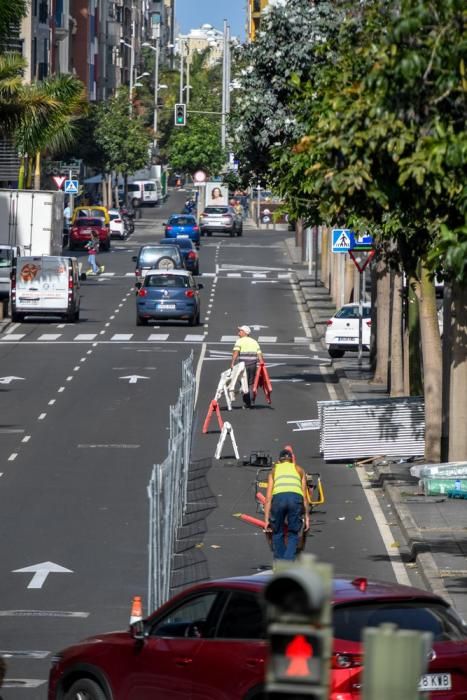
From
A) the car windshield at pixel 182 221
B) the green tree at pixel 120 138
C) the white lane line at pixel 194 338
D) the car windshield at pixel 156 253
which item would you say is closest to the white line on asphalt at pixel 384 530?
the white lane line at pixel 194 338

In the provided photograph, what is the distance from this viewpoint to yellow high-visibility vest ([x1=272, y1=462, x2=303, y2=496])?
16.8 meters

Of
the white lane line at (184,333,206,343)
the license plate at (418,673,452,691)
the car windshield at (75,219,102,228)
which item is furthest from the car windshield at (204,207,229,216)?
the license plate at (418,673,452,691)

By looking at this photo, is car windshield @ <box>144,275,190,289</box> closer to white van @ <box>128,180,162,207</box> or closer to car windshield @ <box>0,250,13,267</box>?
car windshield @ <box>0,250,13,267</box>

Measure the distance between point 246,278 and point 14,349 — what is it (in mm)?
26663

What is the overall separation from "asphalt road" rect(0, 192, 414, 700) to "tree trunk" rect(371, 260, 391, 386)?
1.13 metres

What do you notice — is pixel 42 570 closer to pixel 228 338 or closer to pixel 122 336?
pixel 122 336

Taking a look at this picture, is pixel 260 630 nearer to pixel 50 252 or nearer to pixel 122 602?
pixel 122 602

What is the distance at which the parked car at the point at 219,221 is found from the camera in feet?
318

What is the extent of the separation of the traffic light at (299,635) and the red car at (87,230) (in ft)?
255

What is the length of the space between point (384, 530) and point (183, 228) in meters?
65.2

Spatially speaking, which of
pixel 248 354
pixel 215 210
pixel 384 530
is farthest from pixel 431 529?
pixel 215 210

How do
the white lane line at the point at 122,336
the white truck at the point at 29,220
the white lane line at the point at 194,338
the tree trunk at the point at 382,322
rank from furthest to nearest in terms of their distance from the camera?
the white truck at the point at 29,220 → the white lane line at the point at 122,336 → the white lane line at the point at 194,338 → the tree trunk at the point at 382,322

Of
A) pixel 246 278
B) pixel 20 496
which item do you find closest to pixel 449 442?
pixel 20 496

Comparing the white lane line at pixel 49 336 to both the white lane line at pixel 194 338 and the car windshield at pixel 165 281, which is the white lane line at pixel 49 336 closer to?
the car windshield at pixel 165 281
